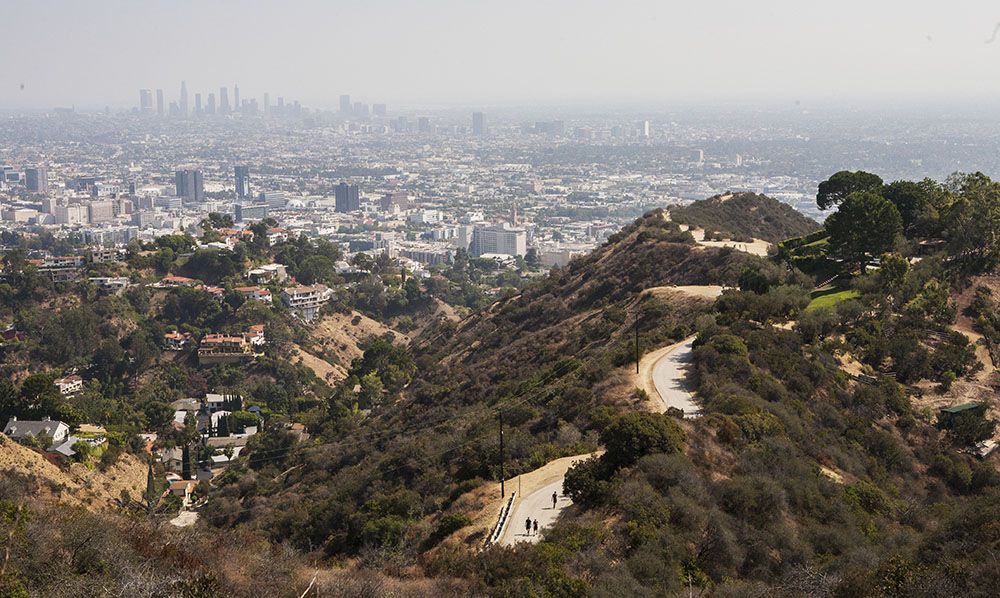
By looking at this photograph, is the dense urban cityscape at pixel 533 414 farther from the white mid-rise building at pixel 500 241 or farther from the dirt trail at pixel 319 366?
the white mid-rise building at pixel 500 241

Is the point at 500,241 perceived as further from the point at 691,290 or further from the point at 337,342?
the point at 691,290

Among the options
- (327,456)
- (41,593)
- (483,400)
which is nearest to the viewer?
(41,593)

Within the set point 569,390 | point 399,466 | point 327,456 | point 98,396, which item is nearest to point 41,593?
point 399,466

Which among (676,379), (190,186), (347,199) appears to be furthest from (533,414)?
(190,186)

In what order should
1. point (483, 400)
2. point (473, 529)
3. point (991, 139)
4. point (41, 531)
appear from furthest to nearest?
point (991, 139)
point (483, 400)
point (473, 529)
point (41, 531)

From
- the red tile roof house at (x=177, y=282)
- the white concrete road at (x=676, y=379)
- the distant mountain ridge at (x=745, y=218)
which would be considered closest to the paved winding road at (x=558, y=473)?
the white concrete road at (x=676, y=379)

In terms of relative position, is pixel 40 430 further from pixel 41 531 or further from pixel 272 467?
pixel 41 531
